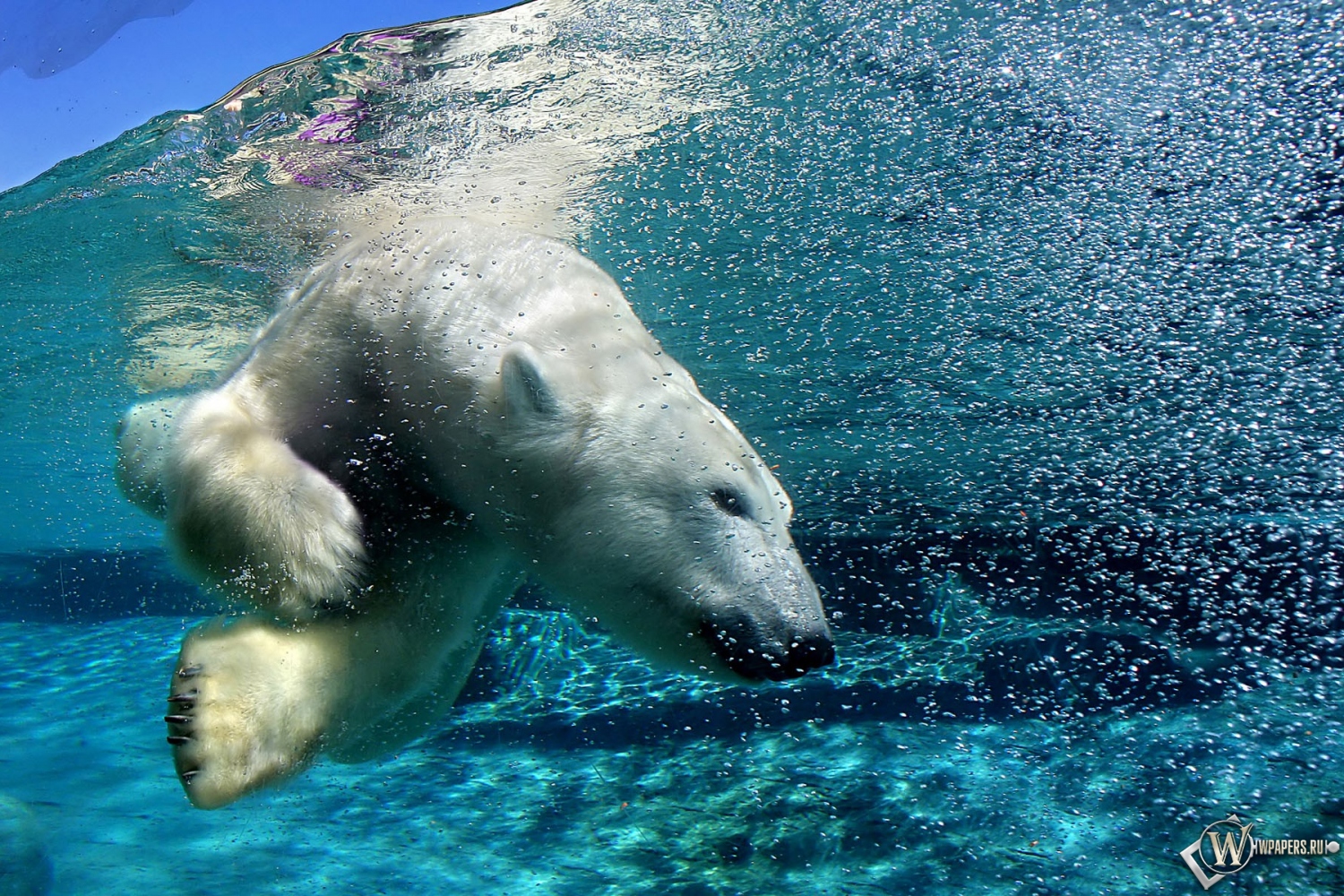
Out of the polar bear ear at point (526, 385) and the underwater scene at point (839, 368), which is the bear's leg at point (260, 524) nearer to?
the underwater scene at point (839, 368)

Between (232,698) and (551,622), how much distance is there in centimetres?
664

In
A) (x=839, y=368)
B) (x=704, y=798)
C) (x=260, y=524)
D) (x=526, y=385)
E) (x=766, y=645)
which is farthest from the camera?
(x=839, y=368)

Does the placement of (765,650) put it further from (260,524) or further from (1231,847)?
(1231,847)

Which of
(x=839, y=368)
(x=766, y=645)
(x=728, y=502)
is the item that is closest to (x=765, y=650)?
(x=766, y=645)

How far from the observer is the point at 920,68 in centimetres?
344

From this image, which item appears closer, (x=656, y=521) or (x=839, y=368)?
(x=656, y=521)

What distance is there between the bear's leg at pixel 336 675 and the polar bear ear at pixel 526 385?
0.53 metres

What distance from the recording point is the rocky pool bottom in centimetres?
412

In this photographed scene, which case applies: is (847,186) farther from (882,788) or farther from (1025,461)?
(1025,461)

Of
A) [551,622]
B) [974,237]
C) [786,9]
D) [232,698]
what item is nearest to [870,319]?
[974,237]

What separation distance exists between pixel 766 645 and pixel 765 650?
0.01 metres

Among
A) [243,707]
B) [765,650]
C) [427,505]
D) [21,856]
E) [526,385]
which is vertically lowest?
[21,856]

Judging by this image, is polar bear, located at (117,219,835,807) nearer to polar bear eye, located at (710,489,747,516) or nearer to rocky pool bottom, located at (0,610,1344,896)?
polar bear eye, located at (710,489,747,516)

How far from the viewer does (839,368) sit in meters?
6.39
